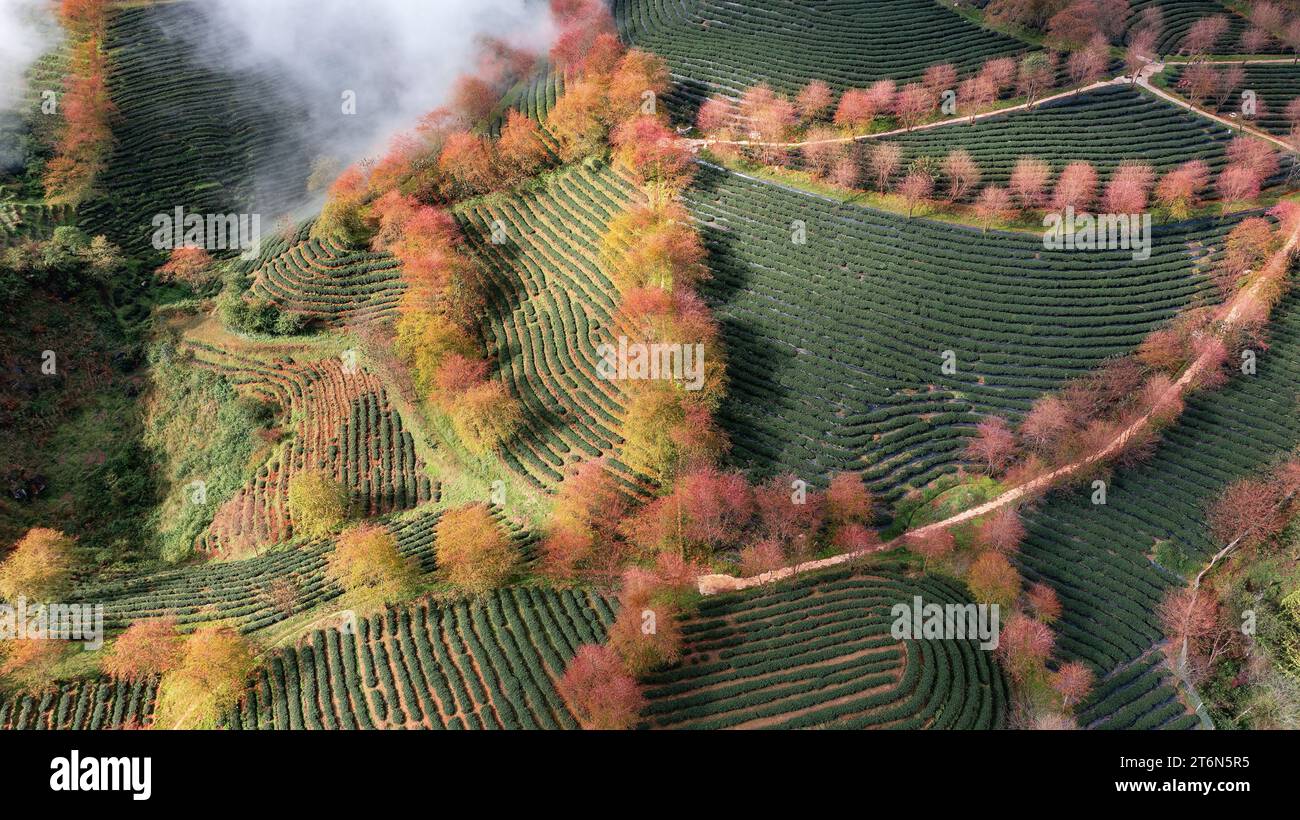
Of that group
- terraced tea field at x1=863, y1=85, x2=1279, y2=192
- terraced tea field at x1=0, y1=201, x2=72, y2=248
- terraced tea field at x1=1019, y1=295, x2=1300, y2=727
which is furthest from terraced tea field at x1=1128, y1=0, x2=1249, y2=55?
terraced tea field at x1=0, y1=201, x2=72, y2=248

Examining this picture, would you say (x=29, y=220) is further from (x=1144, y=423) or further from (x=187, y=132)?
(x=1144, y=423)

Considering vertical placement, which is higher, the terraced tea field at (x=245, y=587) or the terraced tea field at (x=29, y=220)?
the terraced tea field at (x=29, y=220)

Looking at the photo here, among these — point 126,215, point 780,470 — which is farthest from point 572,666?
point 126,215

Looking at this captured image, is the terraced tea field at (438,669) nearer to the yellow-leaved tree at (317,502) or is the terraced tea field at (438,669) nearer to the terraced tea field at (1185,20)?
the yellow-leaved tree at (317,502)

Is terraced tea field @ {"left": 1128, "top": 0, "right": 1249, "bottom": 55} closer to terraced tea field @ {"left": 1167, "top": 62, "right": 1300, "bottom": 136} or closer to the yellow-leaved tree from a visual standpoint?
terraced tea field @ {"left": 1167, "top": 62, "right": 1300, "bottom": 136}

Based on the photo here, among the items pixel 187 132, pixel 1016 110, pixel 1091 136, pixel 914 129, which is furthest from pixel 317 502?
pixel 1091 136

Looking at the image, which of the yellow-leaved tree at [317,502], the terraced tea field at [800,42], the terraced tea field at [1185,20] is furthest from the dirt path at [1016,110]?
the yellow-leaved tree at [317,502]
